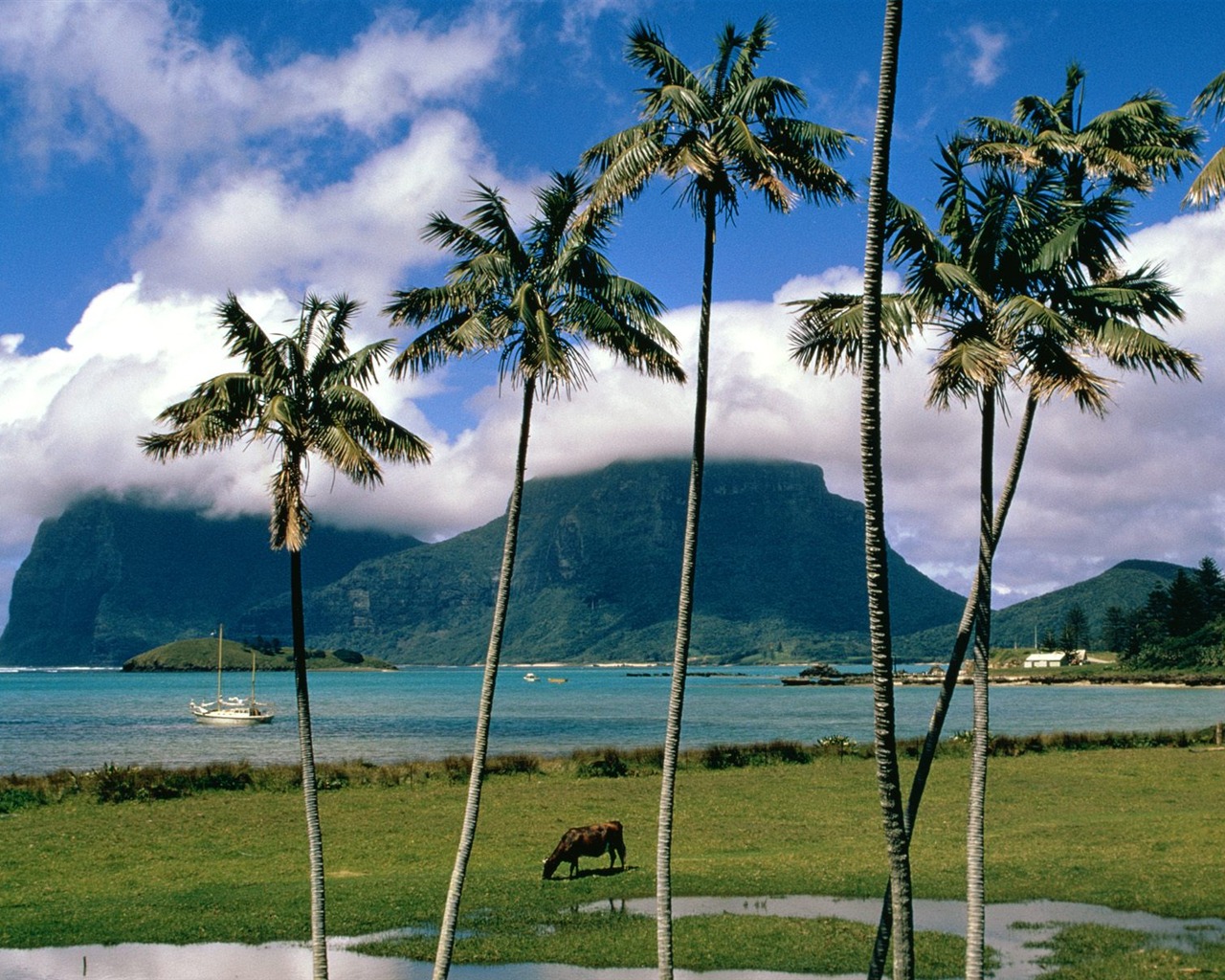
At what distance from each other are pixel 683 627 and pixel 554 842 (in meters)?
17.8

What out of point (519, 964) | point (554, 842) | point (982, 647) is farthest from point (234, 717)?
point (982, 647)

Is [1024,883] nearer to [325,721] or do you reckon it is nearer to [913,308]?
[913,308]

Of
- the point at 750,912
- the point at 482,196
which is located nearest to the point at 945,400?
the point at 482,196

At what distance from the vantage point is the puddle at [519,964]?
18.6 m

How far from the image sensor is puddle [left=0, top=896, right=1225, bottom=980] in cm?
1864

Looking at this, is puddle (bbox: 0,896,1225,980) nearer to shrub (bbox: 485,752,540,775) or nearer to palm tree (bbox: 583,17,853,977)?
palm tree (bbox: 583,17,853,977)

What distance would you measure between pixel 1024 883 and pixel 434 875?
525 inches

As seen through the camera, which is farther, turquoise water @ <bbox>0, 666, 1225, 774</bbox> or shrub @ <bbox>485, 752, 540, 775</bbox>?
turquoise water @ <bbox>0, 666, 1225, 774</bbox>

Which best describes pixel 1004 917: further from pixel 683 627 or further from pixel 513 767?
pixel 513 767

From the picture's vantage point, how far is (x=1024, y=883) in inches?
977

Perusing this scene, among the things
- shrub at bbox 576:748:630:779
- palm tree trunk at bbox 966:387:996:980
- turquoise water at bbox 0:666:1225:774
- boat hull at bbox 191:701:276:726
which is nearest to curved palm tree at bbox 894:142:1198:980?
palm tree trunk at bbox 966:387:996:980

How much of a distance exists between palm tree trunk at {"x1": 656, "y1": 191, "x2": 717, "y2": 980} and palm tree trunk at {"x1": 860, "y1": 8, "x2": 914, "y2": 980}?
4246 mm

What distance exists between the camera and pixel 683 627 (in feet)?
55.1

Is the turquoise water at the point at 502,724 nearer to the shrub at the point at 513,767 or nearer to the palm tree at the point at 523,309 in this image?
the shrub at the point at 513,767
